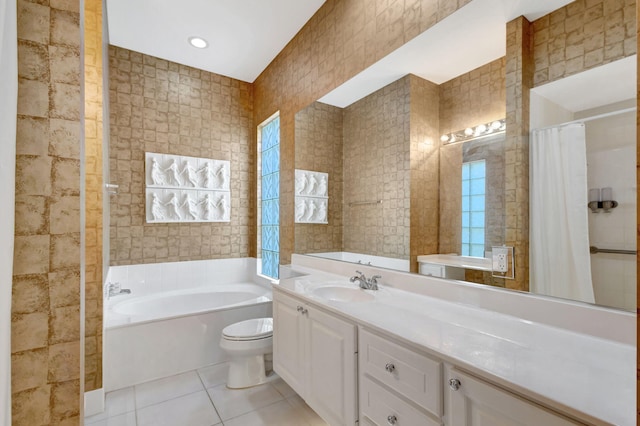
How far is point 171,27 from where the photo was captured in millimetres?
2678

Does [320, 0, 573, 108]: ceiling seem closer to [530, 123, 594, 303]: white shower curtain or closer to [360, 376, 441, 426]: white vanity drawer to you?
[530, 123, 594, 303]: white shower curtain

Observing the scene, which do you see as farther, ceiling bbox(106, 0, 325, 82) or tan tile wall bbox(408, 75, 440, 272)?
ceiling bbox(106, 0, 325, 82)

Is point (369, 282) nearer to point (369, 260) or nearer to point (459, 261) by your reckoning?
point (369, 260)

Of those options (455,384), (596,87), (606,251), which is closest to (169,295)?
(455,384)

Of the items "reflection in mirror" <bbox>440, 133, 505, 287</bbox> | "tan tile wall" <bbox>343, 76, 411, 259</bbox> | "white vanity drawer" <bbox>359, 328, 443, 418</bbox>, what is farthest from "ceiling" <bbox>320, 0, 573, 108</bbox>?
"white vanity drawer" <bbox>359, 328, 443, 418</bbox>

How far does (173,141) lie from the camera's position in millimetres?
3262

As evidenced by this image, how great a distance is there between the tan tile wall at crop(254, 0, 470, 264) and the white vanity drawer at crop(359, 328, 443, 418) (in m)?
1.59

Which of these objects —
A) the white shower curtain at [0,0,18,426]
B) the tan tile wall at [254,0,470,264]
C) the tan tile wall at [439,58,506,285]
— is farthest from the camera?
the tan tile wall at [254,0,470,264]

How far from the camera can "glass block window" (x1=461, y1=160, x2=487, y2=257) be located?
4.64ft

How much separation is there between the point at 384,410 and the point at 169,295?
2.68 meters

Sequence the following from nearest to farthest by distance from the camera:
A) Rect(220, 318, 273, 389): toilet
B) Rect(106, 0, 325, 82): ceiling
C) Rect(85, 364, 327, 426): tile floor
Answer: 1. Rect(85, 364, 327, 426): tile floor
2. Rect(220, 318, 273, 389): toilet
3. Rect(106, 0, 325, 82): ceiling

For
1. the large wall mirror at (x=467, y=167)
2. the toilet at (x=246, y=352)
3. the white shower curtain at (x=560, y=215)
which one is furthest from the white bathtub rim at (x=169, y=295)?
the white shower curtain at (x=560, y=215)

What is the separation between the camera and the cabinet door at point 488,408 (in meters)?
0.75

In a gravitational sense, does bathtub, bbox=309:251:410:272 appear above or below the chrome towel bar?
below
